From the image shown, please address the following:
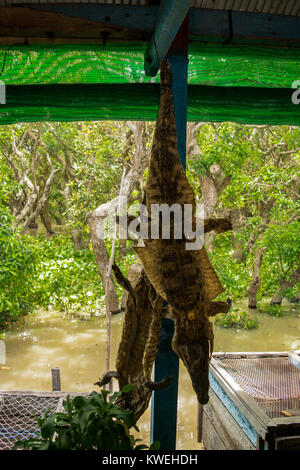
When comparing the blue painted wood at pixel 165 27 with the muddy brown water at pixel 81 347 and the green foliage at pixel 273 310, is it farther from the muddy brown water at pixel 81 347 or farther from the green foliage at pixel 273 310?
the green foliage at pixel 273 310

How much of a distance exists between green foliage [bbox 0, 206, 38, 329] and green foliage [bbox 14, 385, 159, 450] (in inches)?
107

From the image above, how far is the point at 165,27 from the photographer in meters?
1.20

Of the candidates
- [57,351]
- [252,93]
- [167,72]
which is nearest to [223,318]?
[57,351]

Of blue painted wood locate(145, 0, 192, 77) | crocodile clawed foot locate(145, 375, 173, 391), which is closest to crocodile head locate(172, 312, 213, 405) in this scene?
crocodile clawed foot locate(145, 375, 173, 391)

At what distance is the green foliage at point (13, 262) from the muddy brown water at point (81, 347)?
0.82m

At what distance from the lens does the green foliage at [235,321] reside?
5648 mm

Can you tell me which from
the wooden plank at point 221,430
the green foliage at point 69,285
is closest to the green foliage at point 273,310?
the green foliage at point 69,285

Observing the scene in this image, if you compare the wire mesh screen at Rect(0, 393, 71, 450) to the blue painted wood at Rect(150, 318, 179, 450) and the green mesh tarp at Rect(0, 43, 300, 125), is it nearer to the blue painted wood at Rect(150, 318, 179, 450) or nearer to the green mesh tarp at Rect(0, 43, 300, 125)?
the blue painted wood at Rect(150, 318, 179, 450)

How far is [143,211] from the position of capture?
1180mm

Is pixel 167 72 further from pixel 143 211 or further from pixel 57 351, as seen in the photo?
pixel 57 351

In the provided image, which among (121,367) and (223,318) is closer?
(121,367)

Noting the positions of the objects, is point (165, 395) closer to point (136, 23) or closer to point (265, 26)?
point (136, 23)

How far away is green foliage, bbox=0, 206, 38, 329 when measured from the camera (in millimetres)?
3883
